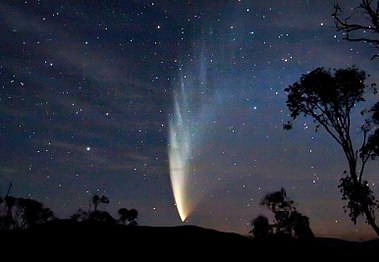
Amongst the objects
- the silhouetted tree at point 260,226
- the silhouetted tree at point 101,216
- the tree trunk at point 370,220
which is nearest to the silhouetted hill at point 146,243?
the tree trunk at point 370,220

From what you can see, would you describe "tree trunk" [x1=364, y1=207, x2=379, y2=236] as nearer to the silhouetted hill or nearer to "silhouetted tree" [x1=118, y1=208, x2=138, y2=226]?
the silhouetted hill

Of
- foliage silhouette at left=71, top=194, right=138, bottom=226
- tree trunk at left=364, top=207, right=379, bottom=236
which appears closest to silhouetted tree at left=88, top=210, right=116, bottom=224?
foliage silhouette at left=71, top=194, right=138, bottom=226

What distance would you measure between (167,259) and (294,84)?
692 inches

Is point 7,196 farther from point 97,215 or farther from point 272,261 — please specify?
point 272,261

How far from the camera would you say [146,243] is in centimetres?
1920

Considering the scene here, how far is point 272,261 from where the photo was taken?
19844mm

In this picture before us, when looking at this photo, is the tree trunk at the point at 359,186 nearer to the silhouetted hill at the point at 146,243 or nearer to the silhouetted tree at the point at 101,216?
the silhouetted hill at the point at 146,243

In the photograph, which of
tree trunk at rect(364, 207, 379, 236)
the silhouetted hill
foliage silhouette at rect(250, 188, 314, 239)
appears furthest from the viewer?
foliage silhouette at rect(250, 188, 314, 239)

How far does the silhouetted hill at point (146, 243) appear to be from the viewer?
17453mm

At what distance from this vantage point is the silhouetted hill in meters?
17.5

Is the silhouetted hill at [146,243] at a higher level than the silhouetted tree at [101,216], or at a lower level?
lower

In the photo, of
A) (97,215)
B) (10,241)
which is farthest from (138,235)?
(97,215)

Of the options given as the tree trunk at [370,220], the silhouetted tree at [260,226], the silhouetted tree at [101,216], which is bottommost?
the tree trunk at [370,220]

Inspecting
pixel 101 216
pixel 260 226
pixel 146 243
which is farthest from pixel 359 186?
pixel 101 216
